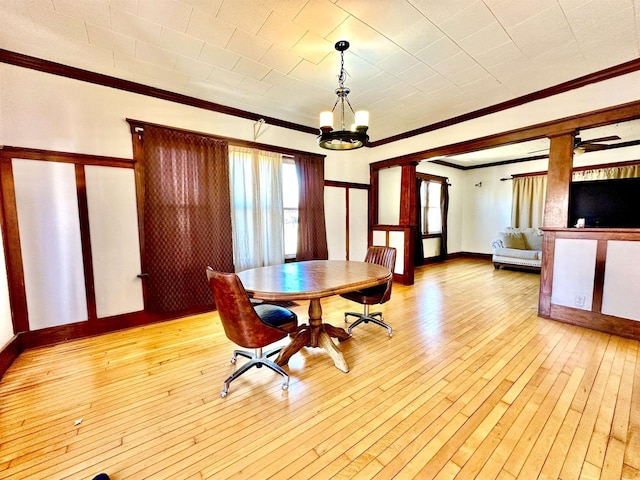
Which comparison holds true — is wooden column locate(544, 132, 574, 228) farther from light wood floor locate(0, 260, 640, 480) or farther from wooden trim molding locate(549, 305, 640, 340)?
light wood floor locate(0, 260, 640, 480)

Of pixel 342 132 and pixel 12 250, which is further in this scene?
pixel 12 250

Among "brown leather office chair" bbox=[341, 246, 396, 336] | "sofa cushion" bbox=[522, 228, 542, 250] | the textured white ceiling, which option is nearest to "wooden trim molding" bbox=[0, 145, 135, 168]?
the textured white ceiling

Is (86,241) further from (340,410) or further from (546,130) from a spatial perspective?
(546,130)

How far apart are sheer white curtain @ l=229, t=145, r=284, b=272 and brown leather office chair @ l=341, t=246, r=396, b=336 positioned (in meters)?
1.49

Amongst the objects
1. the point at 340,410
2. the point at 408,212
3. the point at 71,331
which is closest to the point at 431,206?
the point at 408,212

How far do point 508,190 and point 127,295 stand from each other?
→ 340 inches

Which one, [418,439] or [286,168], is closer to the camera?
[418,439]

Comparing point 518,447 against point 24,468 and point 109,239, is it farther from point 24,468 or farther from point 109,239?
point 109,239

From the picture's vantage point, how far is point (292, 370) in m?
2.19

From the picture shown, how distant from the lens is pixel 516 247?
20.2 feet

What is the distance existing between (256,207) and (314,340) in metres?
2.17

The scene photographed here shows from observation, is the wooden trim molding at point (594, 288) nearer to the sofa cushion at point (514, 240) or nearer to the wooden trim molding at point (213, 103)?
the wooden trim molding at point (213, 103)

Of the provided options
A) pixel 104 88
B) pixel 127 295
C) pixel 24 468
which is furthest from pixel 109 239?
pixel 24 468

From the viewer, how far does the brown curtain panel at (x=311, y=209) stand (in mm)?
4254
